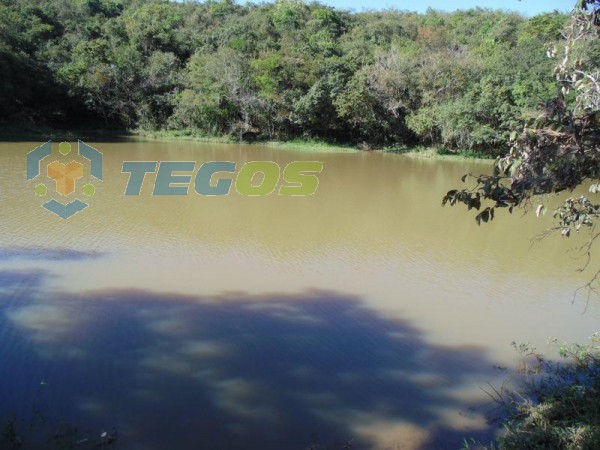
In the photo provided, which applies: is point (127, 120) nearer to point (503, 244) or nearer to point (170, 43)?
point (170, 43)

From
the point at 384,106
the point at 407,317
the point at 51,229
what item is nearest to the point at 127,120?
the point at 384,106

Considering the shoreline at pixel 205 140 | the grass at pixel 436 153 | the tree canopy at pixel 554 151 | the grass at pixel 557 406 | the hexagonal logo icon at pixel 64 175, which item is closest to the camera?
the tree canopy at pixel 554 151

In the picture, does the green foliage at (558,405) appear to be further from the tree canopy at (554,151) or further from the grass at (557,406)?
the tree canopy at (554,151)

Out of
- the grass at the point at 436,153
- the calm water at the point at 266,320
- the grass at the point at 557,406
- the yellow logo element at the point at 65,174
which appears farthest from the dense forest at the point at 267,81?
the grass at the point at 557,406

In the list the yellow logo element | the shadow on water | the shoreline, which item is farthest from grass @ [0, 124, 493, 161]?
the shadow on water

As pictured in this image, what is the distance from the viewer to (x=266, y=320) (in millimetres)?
4355

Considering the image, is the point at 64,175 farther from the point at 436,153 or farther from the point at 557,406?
the point at 436,153

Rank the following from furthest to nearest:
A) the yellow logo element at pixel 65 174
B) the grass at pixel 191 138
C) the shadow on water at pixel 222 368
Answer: the grass at pixel 191 138, the yellow logo element at pixel 65 174, the shadow on water at pixel 222 368

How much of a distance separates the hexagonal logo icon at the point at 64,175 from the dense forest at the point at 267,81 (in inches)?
269

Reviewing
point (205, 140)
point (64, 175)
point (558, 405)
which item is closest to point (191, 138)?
point (205, 140)

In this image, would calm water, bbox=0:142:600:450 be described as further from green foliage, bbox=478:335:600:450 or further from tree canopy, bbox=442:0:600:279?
tree canopy, bbox=442:0:600:279

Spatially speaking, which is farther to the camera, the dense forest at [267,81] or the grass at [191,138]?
the grass at [191,138]

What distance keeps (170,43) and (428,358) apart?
2754 cm

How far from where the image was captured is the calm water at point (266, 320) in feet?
9.89
